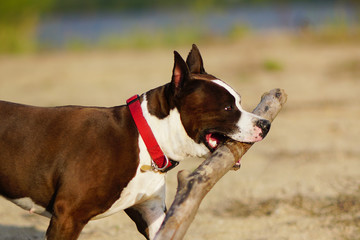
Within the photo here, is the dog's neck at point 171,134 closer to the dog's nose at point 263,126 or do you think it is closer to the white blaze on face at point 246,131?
the white blaze on face at point 246,131

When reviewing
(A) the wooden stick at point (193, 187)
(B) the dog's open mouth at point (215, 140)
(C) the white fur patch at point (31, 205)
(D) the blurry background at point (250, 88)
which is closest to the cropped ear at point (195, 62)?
(B) the dog's open mouth at point (215, 140)

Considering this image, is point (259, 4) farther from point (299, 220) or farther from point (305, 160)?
point (299, 220)

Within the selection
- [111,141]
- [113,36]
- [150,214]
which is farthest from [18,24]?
[111,141]

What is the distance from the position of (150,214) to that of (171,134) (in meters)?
0.67

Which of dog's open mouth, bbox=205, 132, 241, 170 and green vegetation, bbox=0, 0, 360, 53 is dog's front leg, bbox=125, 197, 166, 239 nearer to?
dog's open mouth, bbox=205, 132, 241, 170

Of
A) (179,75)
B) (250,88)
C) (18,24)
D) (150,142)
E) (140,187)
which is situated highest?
(179,75)

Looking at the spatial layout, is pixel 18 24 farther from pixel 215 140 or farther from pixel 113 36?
pixel 215 140

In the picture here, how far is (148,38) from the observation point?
18.0 m

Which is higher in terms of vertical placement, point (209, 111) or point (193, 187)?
point (209, 111)

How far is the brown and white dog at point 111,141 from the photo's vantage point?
399 centimetres

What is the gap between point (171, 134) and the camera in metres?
4.12

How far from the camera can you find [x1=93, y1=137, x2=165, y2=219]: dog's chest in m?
4.08

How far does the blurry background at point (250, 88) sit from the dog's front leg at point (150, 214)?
3.50 ft

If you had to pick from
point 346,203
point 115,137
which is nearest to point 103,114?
point 115,137
